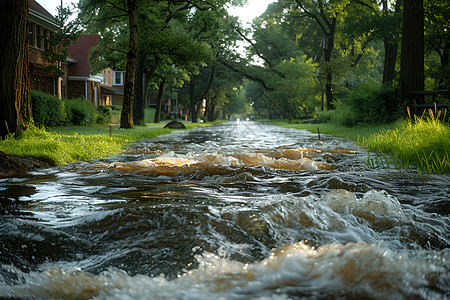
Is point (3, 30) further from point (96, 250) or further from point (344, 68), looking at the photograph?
point (344, 68)

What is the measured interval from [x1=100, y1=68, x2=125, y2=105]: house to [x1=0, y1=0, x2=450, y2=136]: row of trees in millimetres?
9518

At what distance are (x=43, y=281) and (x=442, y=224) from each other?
10.6 feet

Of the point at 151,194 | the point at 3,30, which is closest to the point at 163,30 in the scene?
the point at 3,30

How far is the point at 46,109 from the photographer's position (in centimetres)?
1947

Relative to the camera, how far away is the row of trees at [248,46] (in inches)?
714

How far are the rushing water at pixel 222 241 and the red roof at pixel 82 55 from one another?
37586 millimetres

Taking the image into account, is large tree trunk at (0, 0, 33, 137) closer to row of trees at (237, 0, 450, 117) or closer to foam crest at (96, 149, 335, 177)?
foam crest at (96, 149, 335, 177)

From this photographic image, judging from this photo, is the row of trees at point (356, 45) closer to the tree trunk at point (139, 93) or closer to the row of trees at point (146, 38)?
the row of trees at point (146, 38)

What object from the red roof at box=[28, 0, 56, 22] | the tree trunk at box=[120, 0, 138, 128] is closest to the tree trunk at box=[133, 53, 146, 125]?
the tree trunk at box=[120, 0, 138, 128]

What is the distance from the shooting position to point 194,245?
3266mm

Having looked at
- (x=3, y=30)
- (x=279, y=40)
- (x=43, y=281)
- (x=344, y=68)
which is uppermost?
(x=279, y=40)

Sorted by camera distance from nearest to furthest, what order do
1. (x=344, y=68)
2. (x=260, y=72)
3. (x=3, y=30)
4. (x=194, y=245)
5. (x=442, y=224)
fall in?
(x=194, y=245)
(x=442, y=224)
(x=3, y=30)
(x=344, y=68)
(x=260, y=72)

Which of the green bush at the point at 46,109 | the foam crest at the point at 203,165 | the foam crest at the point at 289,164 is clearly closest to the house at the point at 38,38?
the green bush at the point at 46,109

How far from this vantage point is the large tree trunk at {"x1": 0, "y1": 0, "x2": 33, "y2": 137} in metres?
10.6
